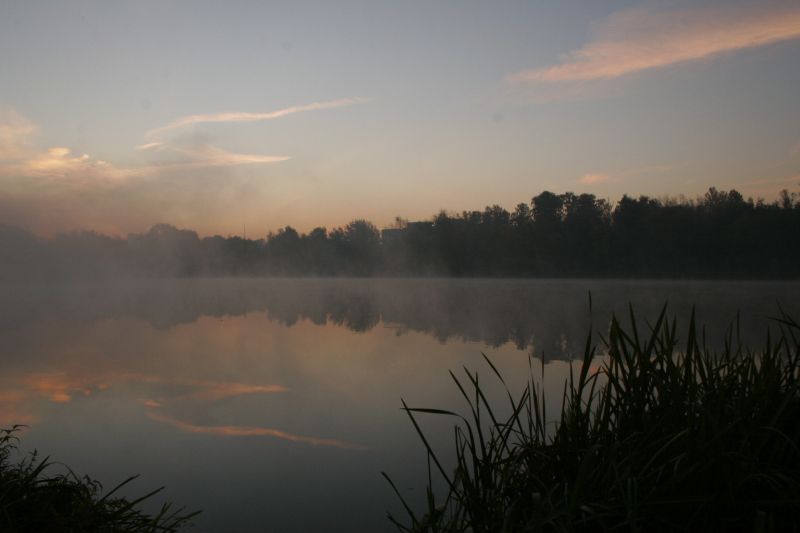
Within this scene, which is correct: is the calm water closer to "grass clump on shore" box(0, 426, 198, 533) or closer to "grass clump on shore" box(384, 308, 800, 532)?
"grass clump on shore" box(0, 426, 198, 533)

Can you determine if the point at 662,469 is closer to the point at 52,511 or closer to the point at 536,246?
the point at 52,511

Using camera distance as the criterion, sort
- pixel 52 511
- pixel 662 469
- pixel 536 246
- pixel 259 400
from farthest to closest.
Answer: pixel 536 246 < pixel 259 400 < pixel 52 511 < pixel 662 469

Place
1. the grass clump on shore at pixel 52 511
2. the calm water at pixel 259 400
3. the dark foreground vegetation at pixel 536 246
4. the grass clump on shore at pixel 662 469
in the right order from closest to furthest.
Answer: the grass clump on shore at pixel 662 469
the grass clump on shore at pixel 52 511
the calm water at pixel 259 400
the dark foreground vegetation at pixel 536 246

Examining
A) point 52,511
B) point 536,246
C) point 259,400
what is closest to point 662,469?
point 52,511

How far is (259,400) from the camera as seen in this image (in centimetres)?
677

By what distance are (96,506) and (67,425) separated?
331 cm

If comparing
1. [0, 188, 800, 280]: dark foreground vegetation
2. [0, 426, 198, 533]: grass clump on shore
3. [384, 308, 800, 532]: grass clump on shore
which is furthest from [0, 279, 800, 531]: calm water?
[0, 188, 800, 280]: dark foreground vegetation

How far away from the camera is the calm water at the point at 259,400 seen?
4086 mm

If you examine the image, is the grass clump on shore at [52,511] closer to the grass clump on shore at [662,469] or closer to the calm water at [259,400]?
the calm water at [259,400]

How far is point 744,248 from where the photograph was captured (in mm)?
40781

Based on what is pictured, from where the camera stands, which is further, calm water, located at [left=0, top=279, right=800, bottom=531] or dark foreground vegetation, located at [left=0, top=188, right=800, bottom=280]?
dark foreground vegetation, located at [left=0, top=188, right=800, bottom=280]

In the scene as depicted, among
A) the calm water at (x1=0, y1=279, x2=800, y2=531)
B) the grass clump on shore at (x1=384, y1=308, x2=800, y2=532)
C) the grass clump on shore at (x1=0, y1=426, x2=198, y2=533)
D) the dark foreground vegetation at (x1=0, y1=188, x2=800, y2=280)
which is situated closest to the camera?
the grass clump on shore at (x1=384, y1=308, x2=800, y2=532)

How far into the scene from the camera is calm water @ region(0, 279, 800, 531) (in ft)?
13.4

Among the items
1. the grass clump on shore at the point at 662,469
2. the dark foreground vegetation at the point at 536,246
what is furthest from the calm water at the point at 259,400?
the dark foreground vegetation at the point at 536,246
